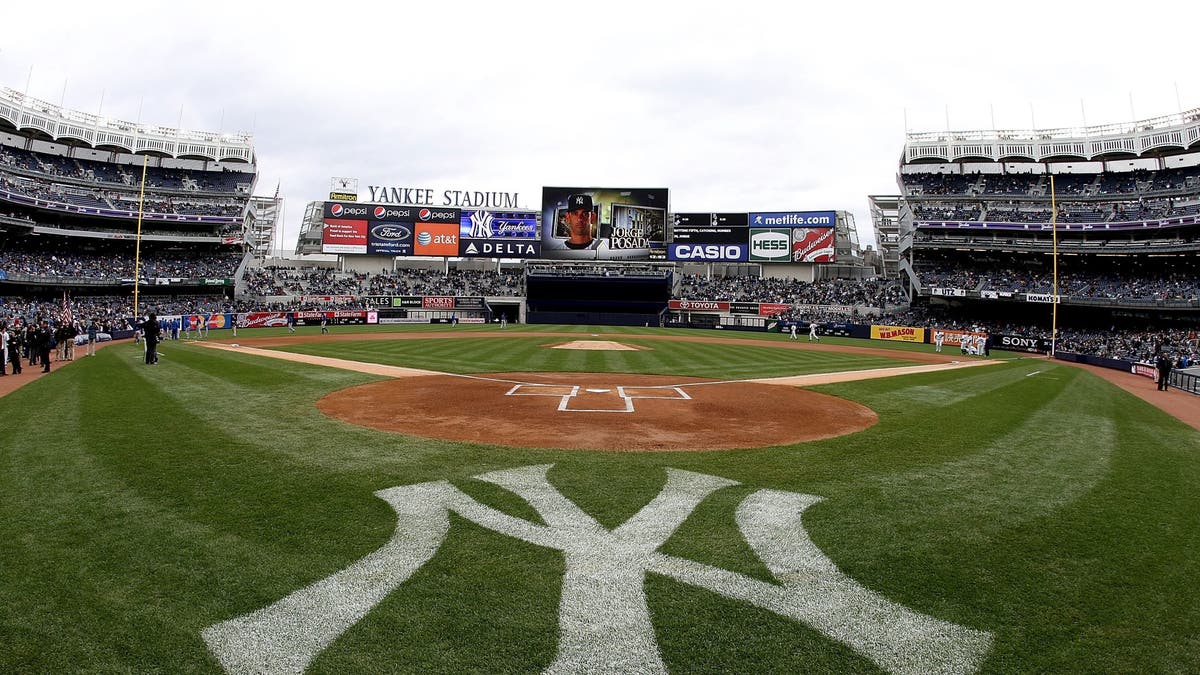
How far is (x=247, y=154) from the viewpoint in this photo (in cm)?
6725

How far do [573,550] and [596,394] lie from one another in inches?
378

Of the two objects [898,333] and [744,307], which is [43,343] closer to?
[898,333]

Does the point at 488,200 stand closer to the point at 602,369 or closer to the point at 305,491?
the point at 602,369

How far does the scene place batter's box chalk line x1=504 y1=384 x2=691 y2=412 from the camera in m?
12.9

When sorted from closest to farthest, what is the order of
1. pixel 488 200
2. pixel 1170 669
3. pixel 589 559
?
pixel 1170 669 < pixel 589 559 < pixel 488 200

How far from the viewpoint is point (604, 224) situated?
2648 inches

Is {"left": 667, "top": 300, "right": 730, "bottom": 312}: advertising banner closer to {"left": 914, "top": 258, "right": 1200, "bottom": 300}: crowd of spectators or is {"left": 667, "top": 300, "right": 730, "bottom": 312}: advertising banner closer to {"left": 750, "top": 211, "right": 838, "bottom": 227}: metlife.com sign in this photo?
{"left": 750, "top": 211, "right": 838, "bottom": 227}: metlife.com sign

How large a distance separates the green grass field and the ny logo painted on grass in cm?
4

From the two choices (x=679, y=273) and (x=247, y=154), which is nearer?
(x=247, y=154)

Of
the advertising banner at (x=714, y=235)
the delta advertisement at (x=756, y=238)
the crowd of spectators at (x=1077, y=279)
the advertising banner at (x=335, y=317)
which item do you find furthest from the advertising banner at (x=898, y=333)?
the advertising banner at (x=335, y=317)

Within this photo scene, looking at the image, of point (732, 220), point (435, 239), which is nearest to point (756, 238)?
point (732, 220)

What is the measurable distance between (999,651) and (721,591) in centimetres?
182

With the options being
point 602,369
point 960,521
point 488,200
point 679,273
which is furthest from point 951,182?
point 960,521

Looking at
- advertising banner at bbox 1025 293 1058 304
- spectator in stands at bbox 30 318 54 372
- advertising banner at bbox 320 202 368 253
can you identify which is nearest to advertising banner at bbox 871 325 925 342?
advertising banner at bbox 1025 293 1058 304
